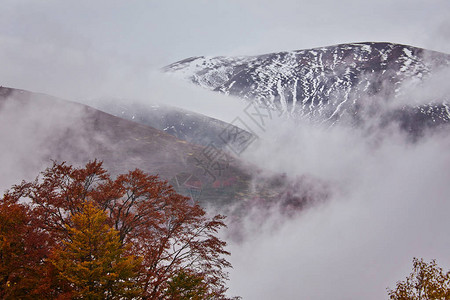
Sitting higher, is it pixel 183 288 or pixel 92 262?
pixel 183 288

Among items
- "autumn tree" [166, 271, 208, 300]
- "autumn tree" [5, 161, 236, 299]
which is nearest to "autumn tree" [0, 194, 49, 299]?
"autumn tree" [5, 161, 236, 299]

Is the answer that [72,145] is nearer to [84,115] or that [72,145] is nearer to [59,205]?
[84,115]

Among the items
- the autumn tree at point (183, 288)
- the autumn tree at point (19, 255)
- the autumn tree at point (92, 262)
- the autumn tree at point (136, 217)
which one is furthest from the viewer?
the autumn tree at point (136, 217)

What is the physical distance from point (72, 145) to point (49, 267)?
10423cm

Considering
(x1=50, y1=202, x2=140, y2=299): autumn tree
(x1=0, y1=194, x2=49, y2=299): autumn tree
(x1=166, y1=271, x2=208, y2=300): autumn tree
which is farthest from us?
(x1=166, y1=271, x2=208, y2=300): autumn tree

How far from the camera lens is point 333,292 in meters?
172

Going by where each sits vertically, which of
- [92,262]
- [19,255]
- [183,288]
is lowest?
[92,262]

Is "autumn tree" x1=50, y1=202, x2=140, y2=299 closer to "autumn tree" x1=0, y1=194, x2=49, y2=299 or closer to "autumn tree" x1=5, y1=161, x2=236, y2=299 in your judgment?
"autumn tree" x1=0, y1=194, x2=49, y2=299

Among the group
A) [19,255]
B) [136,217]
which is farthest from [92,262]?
[136,217]

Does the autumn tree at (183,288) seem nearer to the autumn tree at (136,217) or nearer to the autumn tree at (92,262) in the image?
the autumn tree at (136,217)

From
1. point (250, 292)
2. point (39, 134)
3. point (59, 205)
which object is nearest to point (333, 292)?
point (250, 292)

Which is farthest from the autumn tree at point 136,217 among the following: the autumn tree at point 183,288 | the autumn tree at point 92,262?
the autumn tree at point 92,262

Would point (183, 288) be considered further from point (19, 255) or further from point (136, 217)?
point (19, 255)

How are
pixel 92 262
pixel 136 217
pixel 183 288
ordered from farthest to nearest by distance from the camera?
1. pixel 136 217
2. pixel 183 288
3. pixel 92 262
